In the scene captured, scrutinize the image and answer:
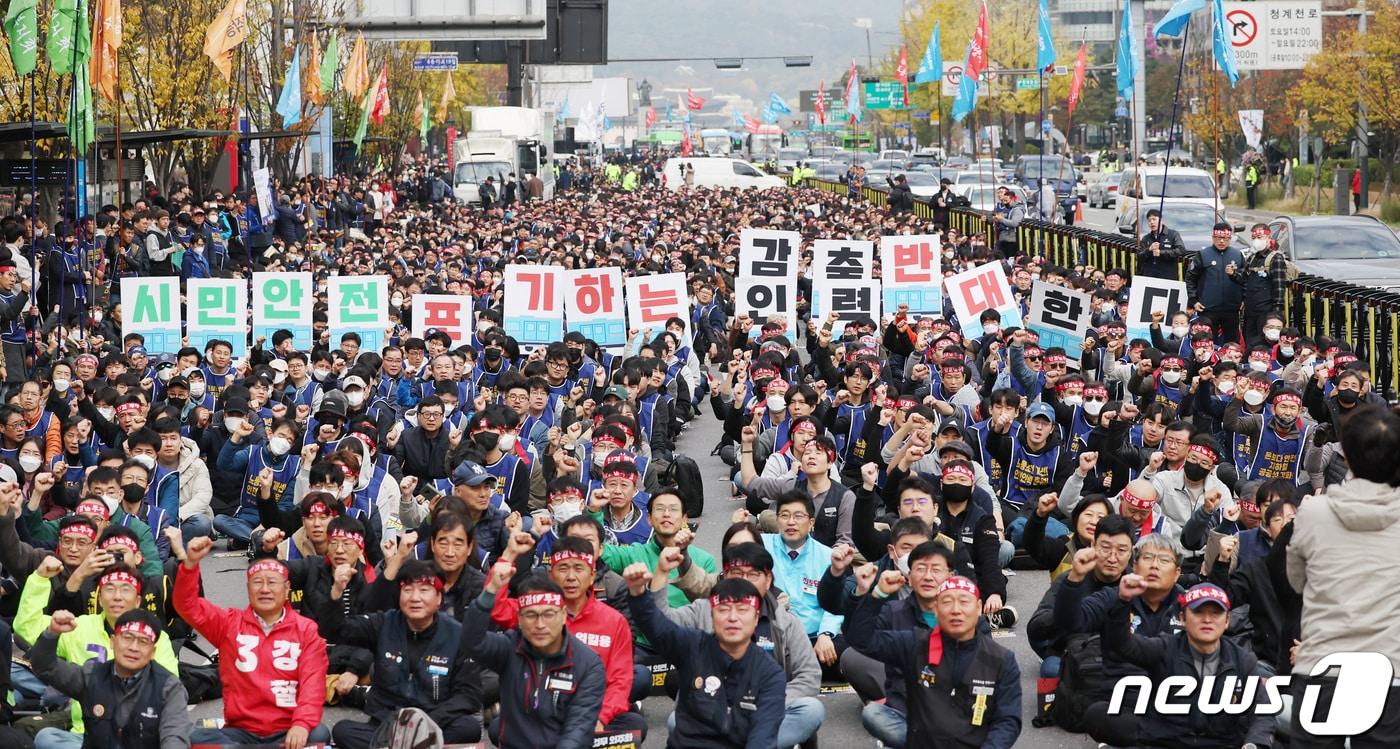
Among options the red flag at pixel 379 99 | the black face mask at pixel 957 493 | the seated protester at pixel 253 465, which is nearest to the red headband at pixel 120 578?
the seated protester at pixel 253 465

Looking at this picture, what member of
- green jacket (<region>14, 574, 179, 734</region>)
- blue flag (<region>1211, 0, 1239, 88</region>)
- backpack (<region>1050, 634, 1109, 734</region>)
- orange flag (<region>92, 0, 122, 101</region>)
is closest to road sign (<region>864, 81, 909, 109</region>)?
blue flag (<region>1211, 0, 1239, 88</region>)

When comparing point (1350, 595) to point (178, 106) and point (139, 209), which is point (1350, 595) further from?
point (178, 106)

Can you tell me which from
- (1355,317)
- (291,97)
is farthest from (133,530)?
(291,97)

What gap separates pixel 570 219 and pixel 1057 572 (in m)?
28.7

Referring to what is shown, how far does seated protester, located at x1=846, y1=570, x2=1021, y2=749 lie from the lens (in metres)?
7.38

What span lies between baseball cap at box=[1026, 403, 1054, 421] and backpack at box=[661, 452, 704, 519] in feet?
8.52

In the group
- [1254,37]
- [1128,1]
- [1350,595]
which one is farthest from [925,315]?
[1254,37]

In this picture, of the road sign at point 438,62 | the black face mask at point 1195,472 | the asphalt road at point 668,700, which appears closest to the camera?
the asphalt road at point 668,700

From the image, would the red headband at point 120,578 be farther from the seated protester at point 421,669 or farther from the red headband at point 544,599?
the red headband at point 544,599

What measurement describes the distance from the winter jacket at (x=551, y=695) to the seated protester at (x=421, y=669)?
45 cm

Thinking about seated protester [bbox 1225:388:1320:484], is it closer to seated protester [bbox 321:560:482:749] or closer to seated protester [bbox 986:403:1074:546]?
seated protester [bbox 986:403:1074:546]

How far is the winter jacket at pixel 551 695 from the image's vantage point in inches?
295

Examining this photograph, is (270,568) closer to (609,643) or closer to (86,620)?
(86,620)

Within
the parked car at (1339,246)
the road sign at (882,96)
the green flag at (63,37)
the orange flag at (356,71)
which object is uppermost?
the road sign at (882,96)
